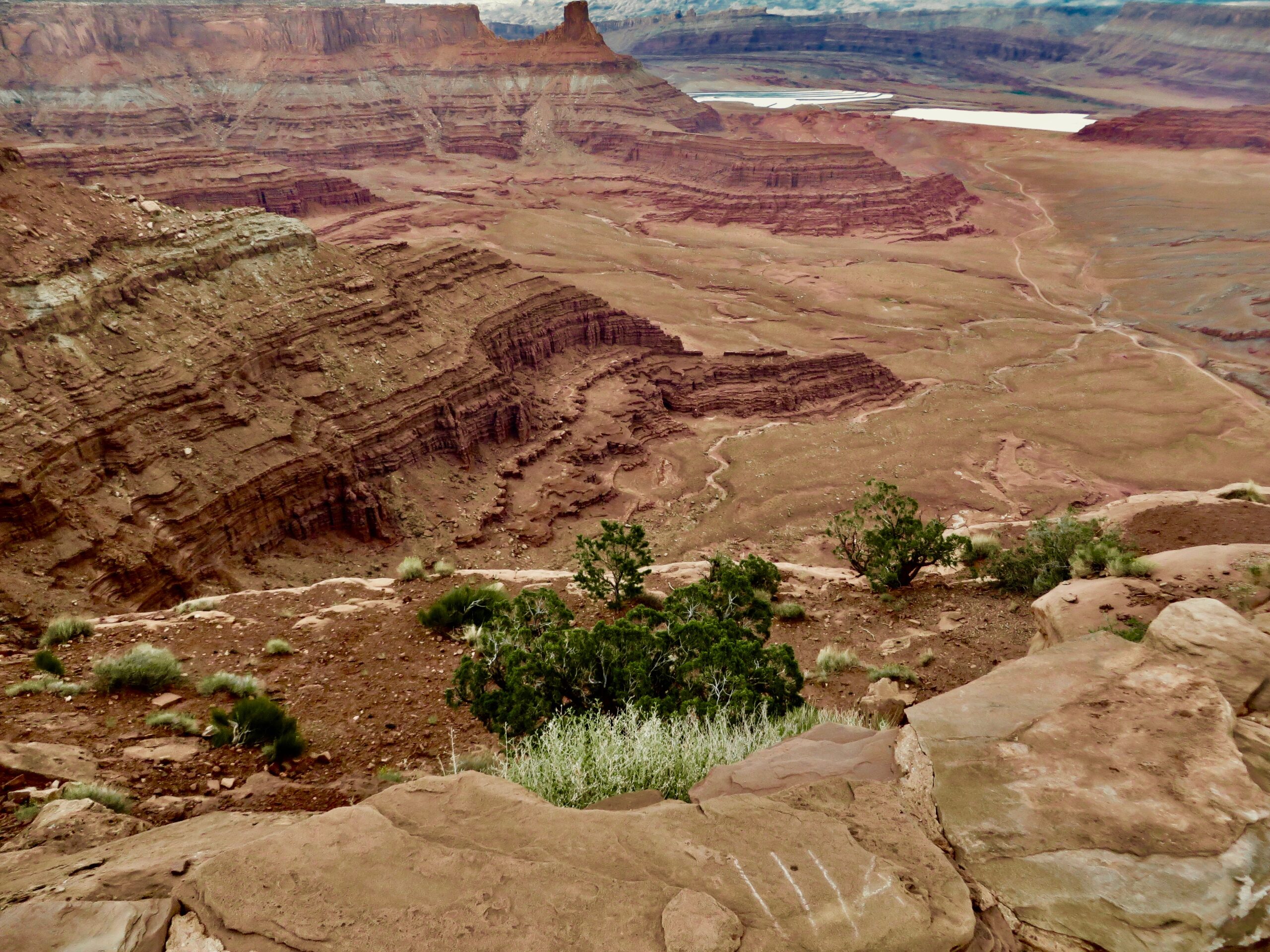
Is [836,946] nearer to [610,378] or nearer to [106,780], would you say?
[106,780]

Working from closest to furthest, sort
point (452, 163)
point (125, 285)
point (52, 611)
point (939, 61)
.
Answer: point (52, 611) → point (125, 285) → point (452, 163) → point (939, 61)

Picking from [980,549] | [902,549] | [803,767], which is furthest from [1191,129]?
[803,767]

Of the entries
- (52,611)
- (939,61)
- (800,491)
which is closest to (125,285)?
(52,611)

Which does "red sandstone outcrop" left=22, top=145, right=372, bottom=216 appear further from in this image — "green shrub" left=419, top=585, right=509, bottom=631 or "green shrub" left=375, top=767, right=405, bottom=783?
"green shrub" left=375, top=767, right=405, bottom=783

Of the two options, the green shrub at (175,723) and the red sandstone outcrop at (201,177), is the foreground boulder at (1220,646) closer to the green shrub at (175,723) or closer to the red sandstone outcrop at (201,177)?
the green shrub at (175,723)

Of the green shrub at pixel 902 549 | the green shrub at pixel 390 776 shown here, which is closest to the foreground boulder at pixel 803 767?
the green shrub at pixel 390 776
